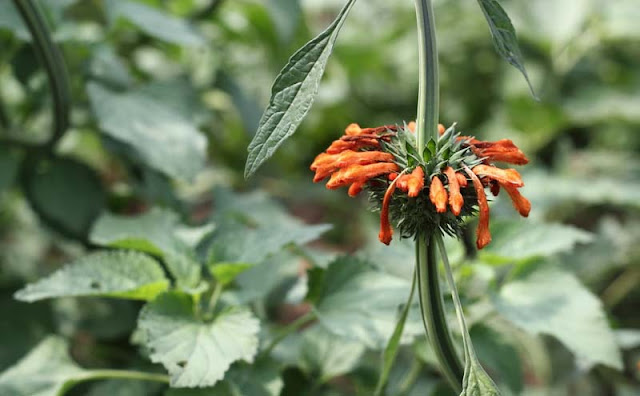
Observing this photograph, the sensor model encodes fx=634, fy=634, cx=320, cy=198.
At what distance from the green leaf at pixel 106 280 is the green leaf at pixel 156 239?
0.8 inches

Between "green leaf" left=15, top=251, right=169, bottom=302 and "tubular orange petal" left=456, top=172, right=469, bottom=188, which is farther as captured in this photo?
"green leaf" left=15, top=251, right=169, bottom=302

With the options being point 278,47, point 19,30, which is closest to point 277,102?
point 19,30

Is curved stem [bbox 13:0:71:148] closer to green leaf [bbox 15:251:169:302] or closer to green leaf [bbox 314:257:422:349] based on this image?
green leaf [bbox 15:251:169:302]

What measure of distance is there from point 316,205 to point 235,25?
1.88 ft

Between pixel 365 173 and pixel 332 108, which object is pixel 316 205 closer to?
pixel 332 108

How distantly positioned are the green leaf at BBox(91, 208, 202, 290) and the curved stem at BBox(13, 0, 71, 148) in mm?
168

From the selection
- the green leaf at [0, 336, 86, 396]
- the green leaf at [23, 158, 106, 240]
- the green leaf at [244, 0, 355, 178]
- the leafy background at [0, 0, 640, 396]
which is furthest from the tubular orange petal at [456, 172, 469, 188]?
the green leaf at [23, 158, 106, 240]

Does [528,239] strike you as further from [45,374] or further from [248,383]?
[45,374]

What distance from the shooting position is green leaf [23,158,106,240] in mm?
927

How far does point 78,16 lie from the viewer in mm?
1246

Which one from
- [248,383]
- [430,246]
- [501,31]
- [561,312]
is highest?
[501,31]

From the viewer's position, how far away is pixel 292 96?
0.42 metres

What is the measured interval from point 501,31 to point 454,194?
0.43 ft

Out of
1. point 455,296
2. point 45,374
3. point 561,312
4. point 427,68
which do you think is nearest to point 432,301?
point 455,296
